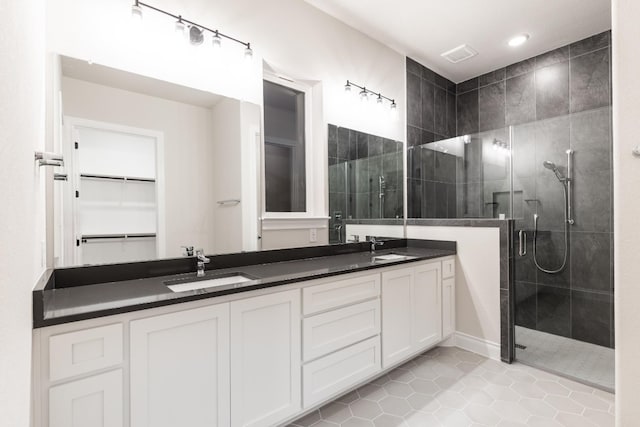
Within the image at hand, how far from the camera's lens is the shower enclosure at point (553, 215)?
261cm

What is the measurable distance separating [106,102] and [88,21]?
0.40 metres

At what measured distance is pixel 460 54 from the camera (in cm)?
323

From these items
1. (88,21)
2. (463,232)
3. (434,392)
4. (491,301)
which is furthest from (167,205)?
(491,301)

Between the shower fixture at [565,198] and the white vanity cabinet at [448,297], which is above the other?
the shower fixture at [565,198]

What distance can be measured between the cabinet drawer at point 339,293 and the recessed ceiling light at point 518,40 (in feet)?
8.60

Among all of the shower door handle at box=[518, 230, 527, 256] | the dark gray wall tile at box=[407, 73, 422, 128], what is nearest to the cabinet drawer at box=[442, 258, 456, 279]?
the shower door handle at box=[518, 230, 527, 256]

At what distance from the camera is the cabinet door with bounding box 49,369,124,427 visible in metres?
1.05

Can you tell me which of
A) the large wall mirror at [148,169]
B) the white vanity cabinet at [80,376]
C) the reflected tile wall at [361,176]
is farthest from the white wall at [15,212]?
the reflected tile wall at [361,176]

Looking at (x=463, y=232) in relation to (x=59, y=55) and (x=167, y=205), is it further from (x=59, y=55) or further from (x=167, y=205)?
(x=59, y=55)

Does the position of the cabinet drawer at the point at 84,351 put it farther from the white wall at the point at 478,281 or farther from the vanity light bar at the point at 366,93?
the white wall at the point at 478,281

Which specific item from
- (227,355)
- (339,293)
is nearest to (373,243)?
(339,293)

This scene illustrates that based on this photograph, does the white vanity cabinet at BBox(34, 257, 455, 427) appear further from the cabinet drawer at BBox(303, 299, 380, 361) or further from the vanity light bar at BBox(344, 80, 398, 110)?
the vanity light bar at BBox(344, 80, 398, 110)

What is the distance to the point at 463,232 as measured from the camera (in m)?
2.80

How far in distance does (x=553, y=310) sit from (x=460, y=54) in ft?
8.62
